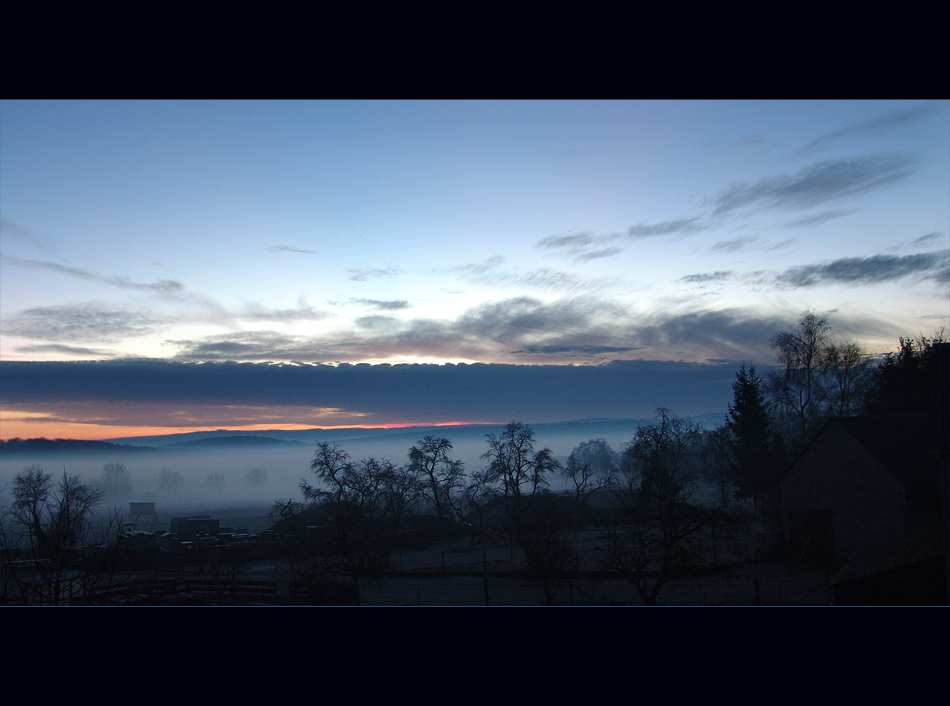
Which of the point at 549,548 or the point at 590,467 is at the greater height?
the point at 590,467

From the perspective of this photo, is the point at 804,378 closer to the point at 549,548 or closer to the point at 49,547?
the point at 549,548

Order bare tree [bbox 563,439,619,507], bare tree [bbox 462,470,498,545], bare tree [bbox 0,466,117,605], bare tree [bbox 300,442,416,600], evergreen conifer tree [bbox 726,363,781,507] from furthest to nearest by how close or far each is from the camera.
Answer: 1. bare tree [bbox 462,470,498,545]
2. evergreen conifer tree [bbox 726,363,781,507]
3. bare tree [bbox 563,439,619,507]
4. bare tree [bbox 300,442,416,600]
5. bare tree [bbox 0,466,117,605]

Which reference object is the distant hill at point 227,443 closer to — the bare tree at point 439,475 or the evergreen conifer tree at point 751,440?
the bare tree at point 439,475

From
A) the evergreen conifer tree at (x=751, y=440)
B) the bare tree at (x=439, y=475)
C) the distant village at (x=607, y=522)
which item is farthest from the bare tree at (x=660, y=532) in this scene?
the bare tree at (x=439, y=475)

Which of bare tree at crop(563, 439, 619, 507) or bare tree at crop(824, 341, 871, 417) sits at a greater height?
bare tree at crop(824, 341, 871, 417)

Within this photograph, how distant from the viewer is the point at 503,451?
1823 centimetres

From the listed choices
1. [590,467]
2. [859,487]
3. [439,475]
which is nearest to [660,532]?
[859,487]

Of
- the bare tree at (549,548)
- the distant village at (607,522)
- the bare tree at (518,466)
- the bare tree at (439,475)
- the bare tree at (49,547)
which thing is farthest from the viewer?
the bare tree at (439,475)

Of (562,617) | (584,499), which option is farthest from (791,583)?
(562,617)

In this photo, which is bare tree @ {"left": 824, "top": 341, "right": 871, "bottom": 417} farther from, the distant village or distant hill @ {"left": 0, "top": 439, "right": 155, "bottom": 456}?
distant hill @ {"left": 0, "top": 439, "right": 155, "bottom": 456}

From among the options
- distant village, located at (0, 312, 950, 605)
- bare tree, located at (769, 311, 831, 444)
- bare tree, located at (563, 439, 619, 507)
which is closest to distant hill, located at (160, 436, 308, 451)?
distant village, located at (0, 312, 950, 605)

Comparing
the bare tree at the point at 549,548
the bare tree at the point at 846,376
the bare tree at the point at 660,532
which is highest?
the bare tree at the point at 846,376

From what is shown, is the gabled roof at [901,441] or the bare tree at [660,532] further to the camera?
the gabled roof at [901,441]
